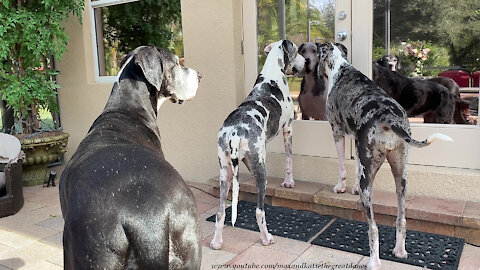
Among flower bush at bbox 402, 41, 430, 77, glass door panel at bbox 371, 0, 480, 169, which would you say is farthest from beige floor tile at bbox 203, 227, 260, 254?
flower bush at bbox 402, 41, 430, 77

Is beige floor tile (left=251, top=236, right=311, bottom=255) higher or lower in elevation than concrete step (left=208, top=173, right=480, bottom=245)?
lower

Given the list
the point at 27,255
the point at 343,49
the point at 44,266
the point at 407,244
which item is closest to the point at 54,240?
the point at 27,255

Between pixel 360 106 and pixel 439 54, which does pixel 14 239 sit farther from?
pixel 439 54

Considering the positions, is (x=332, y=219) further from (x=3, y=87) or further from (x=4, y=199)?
(x=3, y=87)

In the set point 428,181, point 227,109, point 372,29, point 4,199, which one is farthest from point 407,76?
point 4,199

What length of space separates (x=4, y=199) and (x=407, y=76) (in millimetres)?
4338

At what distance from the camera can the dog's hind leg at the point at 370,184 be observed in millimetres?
2941

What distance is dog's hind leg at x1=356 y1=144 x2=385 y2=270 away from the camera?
2.94 meters

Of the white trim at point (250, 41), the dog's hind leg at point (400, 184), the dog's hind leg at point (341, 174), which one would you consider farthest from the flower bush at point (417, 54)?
the white trim at point (250, 41)

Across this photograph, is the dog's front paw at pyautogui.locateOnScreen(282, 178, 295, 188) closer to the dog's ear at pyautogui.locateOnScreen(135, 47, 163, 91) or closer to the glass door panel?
the glass door panel

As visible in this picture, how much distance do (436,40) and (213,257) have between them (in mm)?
2809

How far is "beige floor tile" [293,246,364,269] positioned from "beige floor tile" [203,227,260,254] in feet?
1.63

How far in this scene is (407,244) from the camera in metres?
3.37

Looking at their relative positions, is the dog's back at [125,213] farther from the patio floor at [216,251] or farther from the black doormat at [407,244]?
the black doormat at [407,244]
